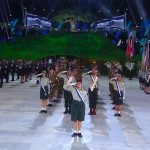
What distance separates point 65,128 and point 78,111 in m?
1.49

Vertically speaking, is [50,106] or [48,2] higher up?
[48,2]

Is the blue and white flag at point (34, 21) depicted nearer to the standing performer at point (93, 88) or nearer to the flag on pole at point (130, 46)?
the flag on pole at point (130, 46)

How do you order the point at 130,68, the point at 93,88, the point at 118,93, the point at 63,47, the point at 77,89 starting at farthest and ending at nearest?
the point at 63,47 → the point at 130,68 → the point at 93,88 → the point at 118,93 → the point at 77,89

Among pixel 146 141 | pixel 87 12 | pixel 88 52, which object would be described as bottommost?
pixel 146 141

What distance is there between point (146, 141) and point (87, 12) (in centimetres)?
3620

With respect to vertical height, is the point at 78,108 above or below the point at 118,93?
below

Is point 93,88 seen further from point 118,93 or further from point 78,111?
point 78,111

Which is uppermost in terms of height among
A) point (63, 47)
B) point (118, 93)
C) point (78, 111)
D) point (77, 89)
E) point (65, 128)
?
point (63, 47)

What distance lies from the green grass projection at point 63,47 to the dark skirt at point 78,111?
1267 inches

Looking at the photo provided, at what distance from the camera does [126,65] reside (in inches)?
1564

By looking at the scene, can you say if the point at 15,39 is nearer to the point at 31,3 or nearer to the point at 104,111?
the point at 31,3

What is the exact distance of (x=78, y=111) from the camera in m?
11.8

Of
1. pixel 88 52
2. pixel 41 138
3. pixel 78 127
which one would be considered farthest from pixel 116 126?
pixel 88 52

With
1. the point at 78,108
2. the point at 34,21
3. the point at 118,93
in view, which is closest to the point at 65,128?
the point at 78,108
